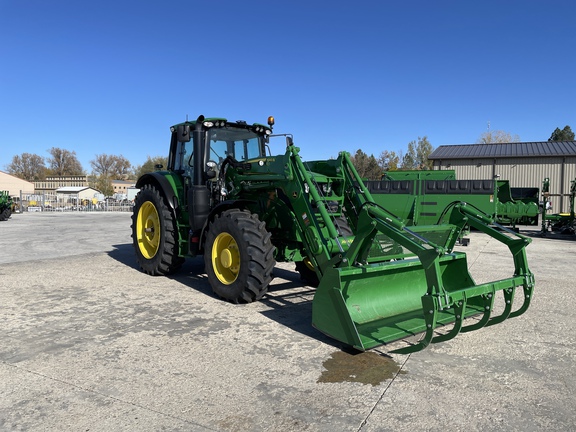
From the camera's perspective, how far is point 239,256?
5535 mm

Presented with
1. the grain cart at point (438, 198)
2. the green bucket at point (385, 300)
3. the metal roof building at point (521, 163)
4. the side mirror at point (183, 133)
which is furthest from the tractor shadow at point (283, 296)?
the metal roof building at point (521, 163)

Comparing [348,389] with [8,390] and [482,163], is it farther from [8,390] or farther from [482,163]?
[482,163]

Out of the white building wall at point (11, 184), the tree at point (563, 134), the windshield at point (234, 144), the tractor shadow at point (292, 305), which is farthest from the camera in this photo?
the tree at point (563, 134)

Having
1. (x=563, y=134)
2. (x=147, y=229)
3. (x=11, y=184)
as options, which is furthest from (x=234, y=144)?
(x=563, y=134)

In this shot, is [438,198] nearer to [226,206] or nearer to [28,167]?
[226,206]

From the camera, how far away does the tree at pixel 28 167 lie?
9138 cm

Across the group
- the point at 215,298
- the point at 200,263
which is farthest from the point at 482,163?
the point at 215,298

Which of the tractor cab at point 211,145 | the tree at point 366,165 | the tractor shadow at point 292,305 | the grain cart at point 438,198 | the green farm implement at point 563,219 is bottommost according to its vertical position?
the tractor shadow at point 292,305

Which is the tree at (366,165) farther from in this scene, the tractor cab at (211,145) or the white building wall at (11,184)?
the tractor cab at (211,145)

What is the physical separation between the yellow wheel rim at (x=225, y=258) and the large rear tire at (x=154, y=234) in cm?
151

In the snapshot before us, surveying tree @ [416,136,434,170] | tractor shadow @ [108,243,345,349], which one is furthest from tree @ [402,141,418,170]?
tractor shadow @ [108,243,345,349]

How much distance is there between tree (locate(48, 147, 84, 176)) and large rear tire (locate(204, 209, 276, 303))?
96806mm

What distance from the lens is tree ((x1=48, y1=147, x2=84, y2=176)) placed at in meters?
91.4

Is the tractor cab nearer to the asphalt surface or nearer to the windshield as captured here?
the windshield
